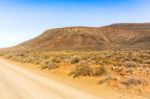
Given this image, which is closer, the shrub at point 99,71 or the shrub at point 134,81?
the shrub at point 134,81

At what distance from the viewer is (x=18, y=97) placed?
11125mm

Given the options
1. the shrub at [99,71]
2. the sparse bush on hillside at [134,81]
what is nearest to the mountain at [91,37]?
the shrub at [99,71]

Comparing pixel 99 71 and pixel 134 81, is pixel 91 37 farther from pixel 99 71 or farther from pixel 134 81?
pixel 134 81

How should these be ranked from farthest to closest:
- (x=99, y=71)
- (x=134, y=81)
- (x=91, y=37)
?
(x=91, y=37) < (x=99, y=71) < (x=134, y=81)

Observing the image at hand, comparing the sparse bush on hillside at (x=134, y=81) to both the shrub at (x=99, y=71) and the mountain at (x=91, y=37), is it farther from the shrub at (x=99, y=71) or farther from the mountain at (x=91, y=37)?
the mountain at (x=91, y=37)

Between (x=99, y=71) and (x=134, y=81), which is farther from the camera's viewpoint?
(x=99, y=71)

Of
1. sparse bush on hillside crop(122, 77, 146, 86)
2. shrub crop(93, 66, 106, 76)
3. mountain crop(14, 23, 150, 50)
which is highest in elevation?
sparse bush on hillside crop(122, 77, 146, 86)

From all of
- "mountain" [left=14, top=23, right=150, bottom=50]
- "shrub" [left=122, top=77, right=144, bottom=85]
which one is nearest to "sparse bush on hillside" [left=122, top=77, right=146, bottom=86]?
"shrub" [left=122, top=77, right=144, bottom=85]

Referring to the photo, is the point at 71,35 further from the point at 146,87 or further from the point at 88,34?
the point at 146,87

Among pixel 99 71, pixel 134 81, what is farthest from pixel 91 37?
pixel 134 81

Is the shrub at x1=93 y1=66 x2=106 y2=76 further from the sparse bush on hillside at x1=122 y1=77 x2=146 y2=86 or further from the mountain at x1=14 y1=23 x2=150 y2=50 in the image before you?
the mountain at x1=14 y1=23 x2=150 y2=50

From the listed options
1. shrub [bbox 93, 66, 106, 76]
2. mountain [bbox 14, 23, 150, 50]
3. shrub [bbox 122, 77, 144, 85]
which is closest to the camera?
shrub [bbox 122, 77, 144, 85]

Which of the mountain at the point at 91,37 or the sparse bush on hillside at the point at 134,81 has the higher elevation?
the sparse bush on hillside at the point at 134,81

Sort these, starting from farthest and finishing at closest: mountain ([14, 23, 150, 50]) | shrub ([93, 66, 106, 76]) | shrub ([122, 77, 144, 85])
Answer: mountain ([14, 23, 150, 50]) < shrub ([93, 66, 106, 76]) < shrub ([122, 77, 144, 85])
